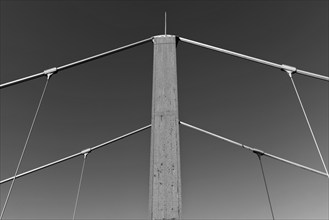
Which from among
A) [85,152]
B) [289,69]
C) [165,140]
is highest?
[85,152]

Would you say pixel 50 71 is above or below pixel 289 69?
above

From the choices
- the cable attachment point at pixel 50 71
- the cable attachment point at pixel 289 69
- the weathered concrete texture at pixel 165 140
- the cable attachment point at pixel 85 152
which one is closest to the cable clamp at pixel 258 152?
the cable attachment point at pixel 289 69

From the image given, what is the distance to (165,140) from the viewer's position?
161 inches

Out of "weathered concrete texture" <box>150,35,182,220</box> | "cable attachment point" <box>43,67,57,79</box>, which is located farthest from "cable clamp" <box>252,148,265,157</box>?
"cable attachment point" <box>43,67,57,79</box>

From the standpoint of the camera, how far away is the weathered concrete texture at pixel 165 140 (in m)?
3.66

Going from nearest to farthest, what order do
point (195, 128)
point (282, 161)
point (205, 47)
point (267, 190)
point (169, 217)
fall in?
point (169, 217) < point (205, 47) < point (195, 128) < point (282, 161) < point (267, 190)

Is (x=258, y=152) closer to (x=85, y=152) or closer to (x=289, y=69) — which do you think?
(x=289, y=69)

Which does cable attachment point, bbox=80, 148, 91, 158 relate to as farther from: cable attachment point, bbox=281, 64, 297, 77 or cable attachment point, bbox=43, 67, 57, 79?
→ cable attachment point, bbox=281, 64, 297, 77

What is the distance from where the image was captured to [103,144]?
11453mm

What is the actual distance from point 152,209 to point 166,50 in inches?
119

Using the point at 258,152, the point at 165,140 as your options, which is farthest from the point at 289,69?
the point at 258,152

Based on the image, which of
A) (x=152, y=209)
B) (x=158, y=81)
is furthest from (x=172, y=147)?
(x=158, y=81)

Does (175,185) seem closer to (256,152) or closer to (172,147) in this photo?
(172,147)

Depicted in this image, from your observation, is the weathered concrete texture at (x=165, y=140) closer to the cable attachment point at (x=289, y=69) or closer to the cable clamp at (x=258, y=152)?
the cable attachment point at (x=289, y=69)
